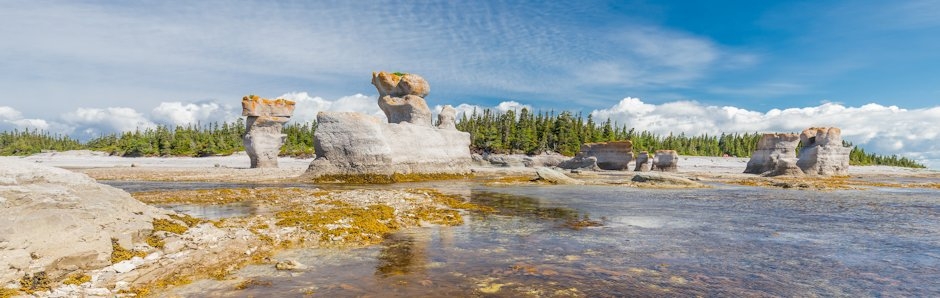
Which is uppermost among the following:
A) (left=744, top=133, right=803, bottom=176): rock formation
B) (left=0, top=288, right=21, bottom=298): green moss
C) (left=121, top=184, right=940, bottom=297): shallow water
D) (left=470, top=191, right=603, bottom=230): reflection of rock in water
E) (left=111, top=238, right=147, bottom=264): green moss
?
(left=744, top=133, right=803, bottom=176): rock formation

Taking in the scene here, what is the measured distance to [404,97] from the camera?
40312 millimetres

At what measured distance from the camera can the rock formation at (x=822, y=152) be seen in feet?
166

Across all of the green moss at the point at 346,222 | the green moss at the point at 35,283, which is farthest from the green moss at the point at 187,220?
the green moss at the point at 35,283

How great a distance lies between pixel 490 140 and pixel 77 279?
88906 mm

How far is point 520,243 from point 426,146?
2837cm

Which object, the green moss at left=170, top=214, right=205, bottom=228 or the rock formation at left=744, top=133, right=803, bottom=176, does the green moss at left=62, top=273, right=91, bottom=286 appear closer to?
the green moss at left=170, top=214, right=205, bottom=228

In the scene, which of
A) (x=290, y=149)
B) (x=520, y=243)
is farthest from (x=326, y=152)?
Result: (x=290, y=149)

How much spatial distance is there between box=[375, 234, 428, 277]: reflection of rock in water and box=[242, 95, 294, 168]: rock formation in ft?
128

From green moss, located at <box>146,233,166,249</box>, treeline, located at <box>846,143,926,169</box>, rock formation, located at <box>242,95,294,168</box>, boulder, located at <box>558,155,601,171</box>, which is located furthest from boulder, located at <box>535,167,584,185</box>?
treeline, located at <box>846,143,926,169</box>

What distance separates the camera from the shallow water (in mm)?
7059

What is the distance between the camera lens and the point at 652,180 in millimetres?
36500

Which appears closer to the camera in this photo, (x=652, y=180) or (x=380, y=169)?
(x=380, y=169)

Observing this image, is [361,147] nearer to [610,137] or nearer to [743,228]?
[743,228]

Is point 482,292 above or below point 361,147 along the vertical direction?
below
